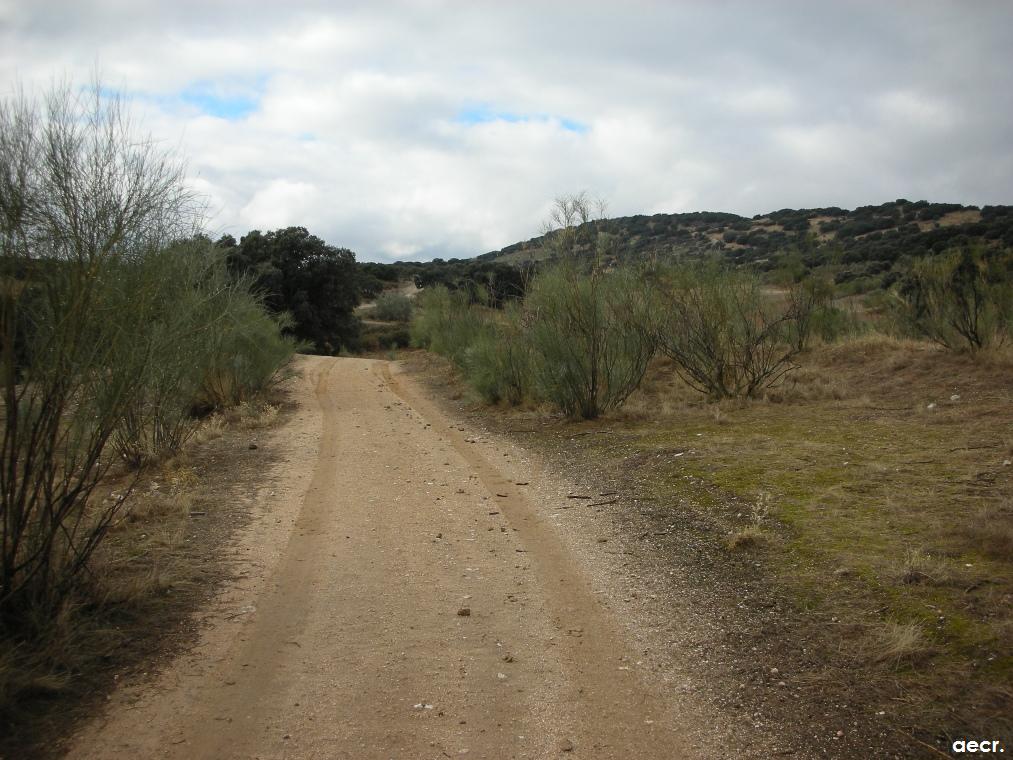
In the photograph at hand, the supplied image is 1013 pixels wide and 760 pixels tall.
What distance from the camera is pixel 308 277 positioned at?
4262cm

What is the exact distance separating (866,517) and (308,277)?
1521 inches

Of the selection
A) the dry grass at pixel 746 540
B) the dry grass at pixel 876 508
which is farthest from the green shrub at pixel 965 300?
the dry grass at pixel 746 540

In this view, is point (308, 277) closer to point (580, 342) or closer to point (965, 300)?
point (580, 342)

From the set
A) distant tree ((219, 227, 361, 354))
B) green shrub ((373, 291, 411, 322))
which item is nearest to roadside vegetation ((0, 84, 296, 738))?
distant tree ((219, 227, 361, 354))

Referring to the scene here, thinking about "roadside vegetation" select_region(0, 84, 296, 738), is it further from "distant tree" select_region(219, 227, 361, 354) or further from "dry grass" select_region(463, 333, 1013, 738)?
"distant tree" select_region(219, 227, 361, 354)

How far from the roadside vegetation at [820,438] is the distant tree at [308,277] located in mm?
18745

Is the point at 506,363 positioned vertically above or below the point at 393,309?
below

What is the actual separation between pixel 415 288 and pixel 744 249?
28.7 meters

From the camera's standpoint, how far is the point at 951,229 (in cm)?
→ 4044

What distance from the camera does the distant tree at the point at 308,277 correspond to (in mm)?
42188

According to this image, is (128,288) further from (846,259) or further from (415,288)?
(415,288)

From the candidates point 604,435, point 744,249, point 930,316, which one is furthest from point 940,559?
point 744,249

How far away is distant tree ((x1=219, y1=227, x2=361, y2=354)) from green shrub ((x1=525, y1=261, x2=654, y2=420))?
93.8 feet

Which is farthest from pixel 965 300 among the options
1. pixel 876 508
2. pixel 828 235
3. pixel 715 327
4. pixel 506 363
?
pixel 828 235
